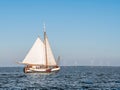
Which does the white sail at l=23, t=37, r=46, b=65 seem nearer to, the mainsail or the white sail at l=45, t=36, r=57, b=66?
the mainsail

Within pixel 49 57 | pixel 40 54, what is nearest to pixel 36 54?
pixel 40 54

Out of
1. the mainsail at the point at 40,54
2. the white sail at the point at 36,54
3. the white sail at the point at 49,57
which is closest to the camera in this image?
the white sail at the point at 36,54

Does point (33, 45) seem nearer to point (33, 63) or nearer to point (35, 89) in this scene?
point (33, 63)

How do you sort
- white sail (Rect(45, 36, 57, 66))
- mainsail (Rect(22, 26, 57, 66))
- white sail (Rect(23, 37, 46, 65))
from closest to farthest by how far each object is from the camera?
white sail (Rect(23, 37, 46, 65)) → mainsail (Rect(22, 26, 57, 66)) → white sail (Rect(45, 36, 57, 66))

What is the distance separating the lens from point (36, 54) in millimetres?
157375

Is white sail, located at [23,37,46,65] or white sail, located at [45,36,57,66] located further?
white sail, located at [45,36,57,66]

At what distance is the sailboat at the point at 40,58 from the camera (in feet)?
516

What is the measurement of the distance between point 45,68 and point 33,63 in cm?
619

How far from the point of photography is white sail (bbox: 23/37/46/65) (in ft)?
515

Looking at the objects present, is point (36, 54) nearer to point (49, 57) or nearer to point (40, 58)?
point (40, 58)

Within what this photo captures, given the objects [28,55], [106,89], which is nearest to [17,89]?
[106,89]

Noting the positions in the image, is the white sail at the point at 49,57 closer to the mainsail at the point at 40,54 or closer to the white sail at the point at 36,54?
the mainsail at the point at 40,54

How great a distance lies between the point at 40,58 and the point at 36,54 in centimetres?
274

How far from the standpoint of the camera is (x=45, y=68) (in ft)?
526
